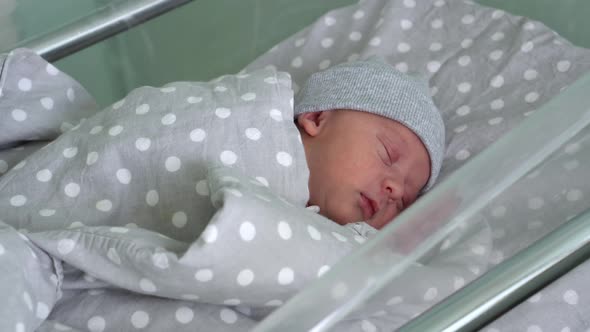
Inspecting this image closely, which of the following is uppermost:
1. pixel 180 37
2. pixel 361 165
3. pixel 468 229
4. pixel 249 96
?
pixel 468 229

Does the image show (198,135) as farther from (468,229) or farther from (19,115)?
(468,229)

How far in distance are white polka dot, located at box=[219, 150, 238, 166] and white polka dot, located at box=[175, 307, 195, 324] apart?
0.71 ft

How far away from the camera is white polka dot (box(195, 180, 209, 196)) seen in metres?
0.92

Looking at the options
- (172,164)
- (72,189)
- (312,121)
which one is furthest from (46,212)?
(312,121)

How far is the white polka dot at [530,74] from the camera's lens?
1279 mm

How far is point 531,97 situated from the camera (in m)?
1.25

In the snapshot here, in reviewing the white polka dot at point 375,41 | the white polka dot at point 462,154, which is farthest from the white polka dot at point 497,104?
the white polka dot at point 375,41

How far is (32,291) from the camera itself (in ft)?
2.59

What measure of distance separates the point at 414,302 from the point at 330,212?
41 centimetres

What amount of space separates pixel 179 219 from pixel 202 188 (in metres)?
0.04

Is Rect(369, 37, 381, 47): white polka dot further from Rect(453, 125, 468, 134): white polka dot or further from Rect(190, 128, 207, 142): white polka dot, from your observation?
Rect(190, 128, 207, 142): white polka dot

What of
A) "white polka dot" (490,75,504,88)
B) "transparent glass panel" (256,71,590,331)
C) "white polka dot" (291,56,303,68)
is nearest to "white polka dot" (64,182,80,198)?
"transparent glass panel" (256,71,590,331)

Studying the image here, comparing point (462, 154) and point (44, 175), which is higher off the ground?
point (44, 175)

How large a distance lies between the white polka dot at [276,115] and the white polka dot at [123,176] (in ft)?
0.59
